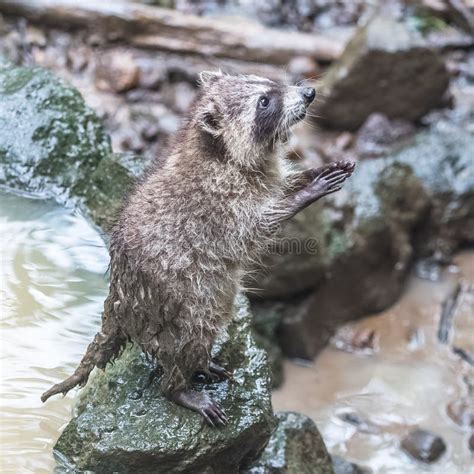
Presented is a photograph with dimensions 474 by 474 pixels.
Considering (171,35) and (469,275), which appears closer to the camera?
(469,275)

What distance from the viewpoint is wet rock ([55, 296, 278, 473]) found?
3221 millimetres

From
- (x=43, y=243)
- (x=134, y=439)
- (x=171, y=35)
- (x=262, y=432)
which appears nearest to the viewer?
(x=134, y=439)

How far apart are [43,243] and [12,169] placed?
2.02 feet

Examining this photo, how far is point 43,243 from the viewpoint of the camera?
432 cm

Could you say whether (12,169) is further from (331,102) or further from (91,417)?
(331,102)

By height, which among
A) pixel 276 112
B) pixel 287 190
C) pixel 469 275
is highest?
pixel 276 112

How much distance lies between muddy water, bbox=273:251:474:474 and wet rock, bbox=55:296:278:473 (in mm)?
2530

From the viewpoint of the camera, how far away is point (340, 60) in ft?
27.7

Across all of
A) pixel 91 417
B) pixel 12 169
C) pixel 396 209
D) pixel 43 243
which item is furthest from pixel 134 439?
pixel 396 209

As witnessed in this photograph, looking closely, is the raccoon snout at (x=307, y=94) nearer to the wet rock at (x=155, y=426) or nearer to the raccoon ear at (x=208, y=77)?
the raccoon ear at (x=208, y=77)

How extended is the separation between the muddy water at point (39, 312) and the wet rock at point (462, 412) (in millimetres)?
3298

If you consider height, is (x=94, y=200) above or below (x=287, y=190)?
below

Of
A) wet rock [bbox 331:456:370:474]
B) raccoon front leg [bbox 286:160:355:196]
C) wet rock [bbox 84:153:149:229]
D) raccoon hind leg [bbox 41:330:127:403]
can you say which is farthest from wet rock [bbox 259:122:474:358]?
raccoon hind leg [bbox 41:330:127:403]

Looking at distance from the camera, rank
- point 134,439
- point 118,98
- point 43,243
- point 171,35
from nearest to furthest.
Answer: point 134,439 < point 43,243 < point 118,98 < point 171,35
